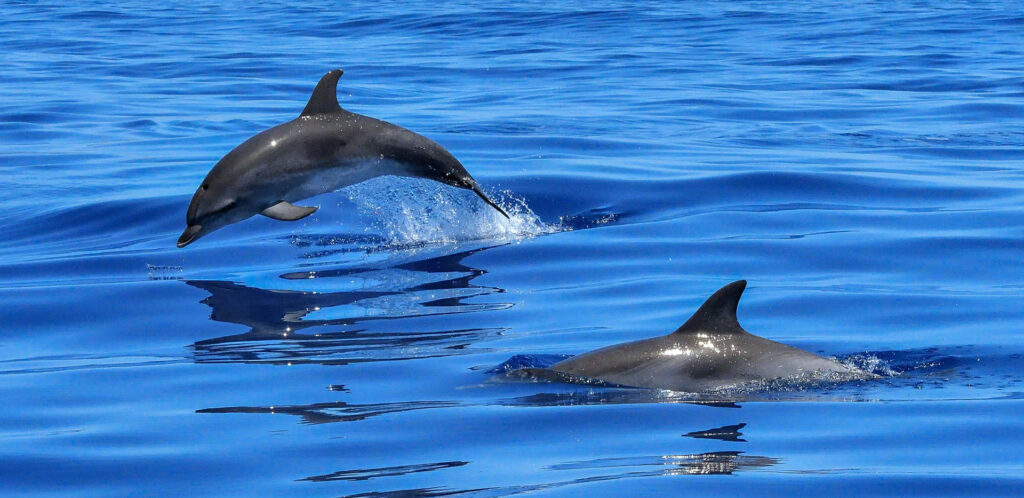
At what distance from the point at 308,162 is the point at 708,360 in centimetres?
359

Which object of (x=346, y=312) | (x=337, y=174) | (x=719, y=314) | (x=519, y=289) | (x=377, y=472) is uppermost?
(x=337, y=174)

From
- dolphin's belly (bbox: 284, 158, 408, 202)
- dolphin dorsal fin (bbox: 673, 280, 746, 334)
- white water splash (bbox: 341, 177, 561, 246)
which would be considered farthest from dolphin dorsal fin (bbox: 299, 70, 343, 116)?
dolphin dorsal fin (bbox: 673, 280, 746, 334)

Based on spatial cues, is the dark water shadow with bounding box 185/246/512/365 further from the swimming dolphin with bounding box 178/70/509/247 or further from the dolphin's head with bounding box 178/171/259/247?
the swimming dolphin with bounding box 178/70/509/247

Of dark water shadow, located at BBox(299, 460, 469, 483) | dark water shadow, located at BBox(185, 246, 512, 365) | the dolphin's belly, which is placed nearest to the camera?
dark water shadow, located at BBox(299, 460, 469, 483)

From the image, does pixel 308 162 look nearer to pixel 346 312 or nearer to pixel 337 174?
pixel 337 174

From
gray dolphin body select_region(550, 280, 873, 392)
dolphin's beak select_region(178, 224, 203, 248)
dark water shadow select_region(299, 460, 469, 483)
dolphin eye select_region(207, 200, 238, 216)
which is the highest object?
dolphin eye select_region(207, 200, 238, 216)

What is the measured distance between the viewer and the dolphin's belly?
9.50m

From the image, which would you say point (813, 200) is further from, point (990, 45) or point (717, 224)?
point (990, 45)

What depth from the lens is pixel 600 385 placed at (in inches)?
271

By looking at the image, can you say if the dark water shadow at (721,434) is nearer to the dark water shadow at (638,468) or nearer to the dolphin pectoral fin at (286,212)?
the dark water shadow at (638,468)

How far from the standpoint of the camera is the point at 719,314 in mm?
6902

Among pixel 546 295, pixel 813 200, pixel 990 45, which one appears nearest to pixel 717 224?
pixel 813 200

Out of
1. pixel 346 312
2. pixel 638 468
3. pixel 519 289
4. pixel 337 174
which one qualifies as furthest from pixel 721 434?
pixel 337 174

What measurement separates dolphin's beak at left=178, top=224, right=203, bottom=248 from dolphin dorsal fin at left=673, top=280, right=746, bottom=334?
12.4ft
